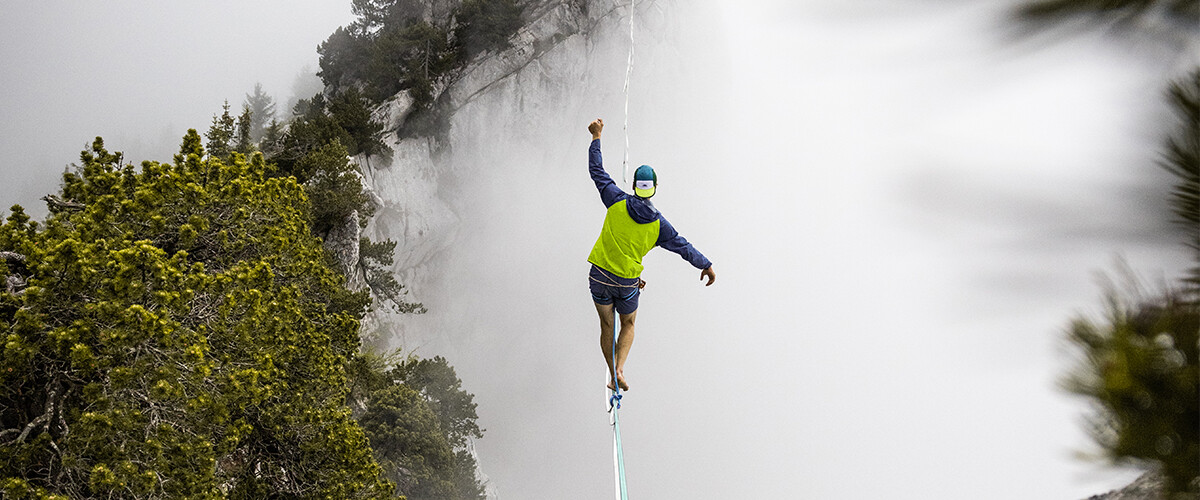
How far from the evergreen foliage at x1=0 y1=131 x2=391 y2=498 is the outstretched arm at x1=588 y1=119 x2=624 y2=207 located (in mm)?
3463

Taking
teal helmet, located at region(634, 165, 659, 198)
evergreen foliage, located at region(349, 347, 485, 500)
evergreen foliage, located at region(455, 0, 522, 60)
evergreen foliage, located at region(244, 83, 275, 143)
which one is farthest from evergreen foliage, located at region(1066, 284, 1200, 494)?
evergreen foliage, located at region(244, 83, 275, 143)

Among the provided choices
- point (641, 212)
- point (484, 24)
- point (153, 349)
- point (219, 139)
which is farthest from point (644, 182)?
point (484, 24)

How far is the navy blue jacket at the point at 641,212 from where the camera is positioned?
5270mm

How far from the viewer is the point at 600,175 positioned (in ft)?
18.6

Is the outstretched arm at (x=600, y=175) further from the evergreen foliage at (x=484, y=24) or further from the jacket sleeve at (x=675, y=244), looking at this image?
the evergreen foliage at (x=484, y=24)

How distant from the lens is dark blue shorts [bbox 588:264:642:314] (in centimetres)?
575

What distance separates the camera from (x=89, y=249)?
520 centimetres

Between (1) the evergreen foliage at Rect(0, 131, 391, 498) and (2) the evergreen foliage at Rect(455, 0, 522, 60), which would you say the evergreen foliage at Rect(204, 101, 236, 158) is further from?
(2) the evergreen foliage at Rect(455, 0, 522, 60)

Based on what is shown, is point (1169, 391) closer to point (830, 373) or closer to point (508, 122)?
point (508, 122)

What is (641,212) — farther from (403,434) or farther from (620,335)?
(403,434)

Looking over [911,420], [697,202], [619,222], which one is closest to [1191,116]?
[619,222]

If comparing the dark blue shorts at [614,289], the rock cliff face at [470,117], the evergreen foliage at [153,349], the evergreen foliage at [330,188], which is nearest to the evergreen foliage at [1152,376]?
the dark blue shorts at [614,289]

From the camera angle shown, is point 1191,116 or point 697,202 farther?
point 697,202

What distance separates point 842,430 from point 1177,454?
222 ft
